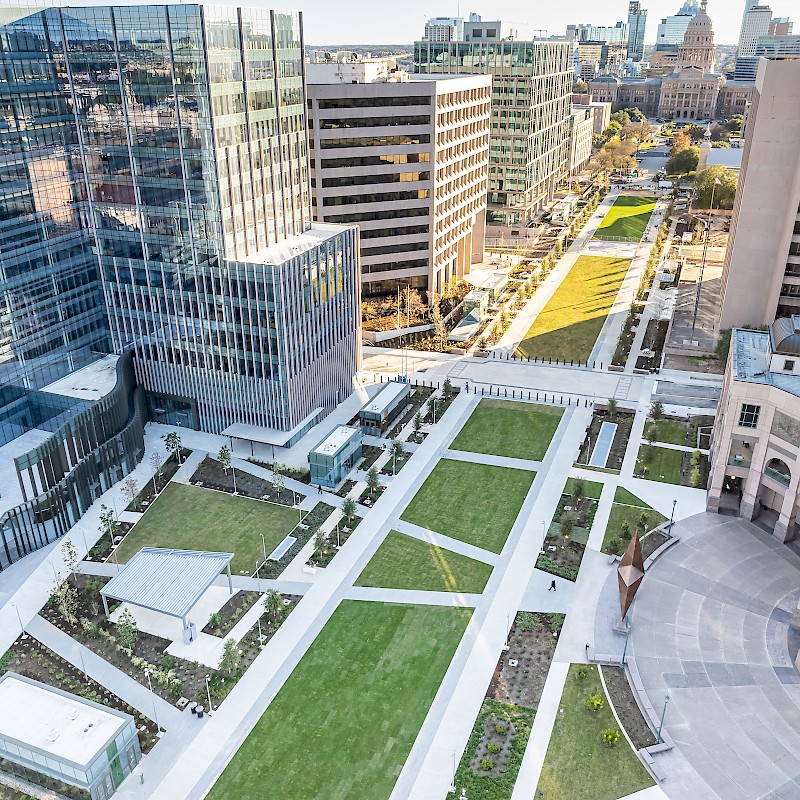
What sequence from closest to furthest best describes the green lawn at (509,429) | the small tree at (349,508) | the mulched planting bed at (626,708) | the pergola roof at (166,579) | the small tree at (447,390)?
the mulched planting bed at (626,708), the pergola roof at (166,579), the small tree at (349,508), the green lawn at (509,429), the small tree at (447,390)

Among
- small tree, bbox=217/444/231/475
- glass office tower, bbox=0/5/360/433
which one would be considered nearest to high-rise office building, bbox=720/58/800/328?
glass office tower, bbox=0/5/360/433

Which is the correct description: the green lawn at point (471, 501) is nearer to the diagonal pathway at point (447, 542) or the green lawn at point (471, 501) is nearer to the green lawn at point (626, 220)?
the diagonal pathway at point (447, 542)

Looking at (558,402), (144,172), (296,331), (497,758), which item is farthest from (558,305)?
(497,758)

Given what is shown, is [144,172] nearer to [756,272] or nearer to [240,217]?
[240,217]

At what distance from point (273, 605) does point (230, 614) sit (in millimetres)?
3765

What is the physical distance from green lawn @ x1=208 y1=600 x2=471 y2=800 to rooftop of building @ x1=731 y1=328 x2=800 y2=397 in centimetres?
3285

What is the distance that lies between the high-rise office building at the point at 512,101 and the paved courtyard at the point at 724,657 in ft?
376

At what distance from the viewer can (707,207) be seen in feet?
584

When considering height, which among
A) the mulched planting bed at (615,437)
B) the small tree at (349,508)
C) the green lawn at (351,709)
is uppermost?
the small tree at (349,508)

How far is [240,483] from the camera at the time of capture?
7256 cm

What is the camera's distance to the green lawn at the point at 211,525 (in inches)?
2498

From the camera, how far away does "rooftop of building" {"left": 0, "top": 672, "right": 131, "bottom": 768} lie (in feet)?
137

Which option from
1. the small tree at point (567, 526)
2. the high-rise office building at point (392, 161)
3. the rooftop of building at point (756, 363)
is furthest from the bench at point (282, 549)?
the high-rise office building at point (392, 161)

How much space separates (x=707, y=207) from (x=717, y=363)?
317 ft
